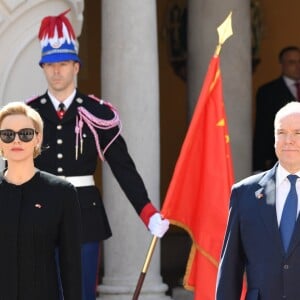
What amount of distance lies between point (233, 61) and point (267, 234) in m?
6.25

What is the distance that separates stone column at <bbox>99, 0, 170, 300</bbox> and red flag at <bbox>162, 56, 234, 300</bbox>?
7.08ft

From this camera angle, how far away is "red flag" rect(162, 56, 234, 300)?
866 centimetres

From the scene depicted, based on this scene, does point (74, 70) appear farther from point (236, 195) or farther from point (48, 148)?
point (236, 195)

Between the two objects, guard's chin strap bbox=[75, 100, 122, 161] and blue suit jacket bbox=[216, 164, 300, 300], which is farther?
guard's chin strap bbox=[75, 100, 122, 161]

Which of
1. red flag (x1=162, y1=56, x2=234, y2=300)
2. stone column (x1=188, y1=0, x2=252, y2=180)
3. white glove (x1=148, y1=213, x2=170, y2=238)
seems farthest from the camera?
stone column (x1=188, y1=0, x2=252, y2=180)

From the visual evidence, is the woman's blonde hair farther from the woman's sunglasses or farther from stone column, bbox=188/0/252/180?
stone column, bbox=188/0/252/180

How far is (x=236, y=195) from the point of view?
21.5 feet

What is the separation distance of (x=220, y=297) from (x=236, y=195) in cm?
51

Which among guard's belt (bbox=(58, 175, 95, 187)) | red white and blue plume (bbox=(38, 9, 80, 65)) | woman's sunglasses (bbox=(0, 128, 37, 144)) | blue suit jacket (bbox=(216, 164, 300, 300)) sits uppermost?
red white and blue plume (bbox=(38, 9, 80, 65))

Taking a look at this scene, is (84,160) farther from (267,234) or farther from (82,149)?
(267,234)

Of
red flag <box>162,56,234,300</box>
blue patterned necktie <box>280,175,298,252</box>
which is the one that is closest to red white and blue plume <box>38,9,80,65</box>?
red flag <box>162,56,234,300</box>

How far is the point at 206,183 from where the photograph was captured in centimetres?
873

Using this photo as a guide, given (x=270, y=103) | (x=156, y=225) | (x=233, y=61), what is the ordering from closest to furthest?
(x=156, y=225) → (x=233, y=61) → (x=270, y=103)

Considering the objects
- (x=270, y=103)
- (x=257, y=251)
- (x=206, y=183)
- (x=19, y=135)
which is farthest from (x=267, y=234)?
(x=270, y=103)
